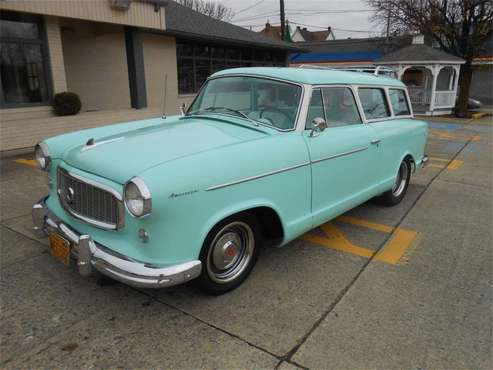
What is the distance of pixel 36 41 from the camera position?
951 centimetres

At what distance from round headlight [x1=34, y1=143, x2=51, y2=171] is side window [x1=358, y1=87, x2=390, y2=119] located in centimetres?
325

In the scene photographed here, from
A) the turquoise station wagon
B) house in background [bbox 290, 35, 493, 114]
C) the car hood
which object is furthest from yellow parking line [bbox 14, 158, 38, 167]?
house in background [bbox 290, 35, 493, 114]

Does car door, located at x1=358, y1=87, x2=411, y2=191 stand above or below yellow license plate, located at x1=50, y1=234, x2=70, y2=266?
above

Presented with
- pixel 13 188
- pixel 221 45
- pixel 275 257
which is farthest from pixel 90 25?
pixel 275 257

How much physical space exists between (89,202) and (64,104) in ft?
26.7

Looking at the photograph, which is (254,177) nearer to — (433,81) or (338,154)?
(338,154)

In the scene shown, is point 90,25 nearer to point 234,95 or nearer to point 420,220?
point 234,95

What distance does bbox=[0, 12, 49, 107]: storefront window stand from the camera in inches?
360

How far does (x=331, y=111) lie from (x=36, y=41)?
8.69 m

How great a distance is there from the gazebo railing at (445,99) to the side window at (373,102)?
16.2 m

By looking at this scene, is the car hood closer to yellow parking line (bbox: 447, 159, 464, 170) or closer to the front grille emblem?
the front grille emblem

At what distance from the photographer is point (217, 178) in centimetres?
262

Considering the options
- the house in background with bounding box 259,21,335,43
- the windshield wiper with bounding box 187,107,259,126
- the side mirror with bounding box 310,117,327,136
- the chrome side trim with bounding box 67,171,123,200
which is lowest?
the chrome side trim with bounding box 67,171,123,200

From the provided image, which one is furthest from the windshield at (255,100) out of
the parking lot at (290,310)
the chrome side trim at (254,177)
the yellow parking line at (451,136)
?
the yellow parking line at (451,136)
